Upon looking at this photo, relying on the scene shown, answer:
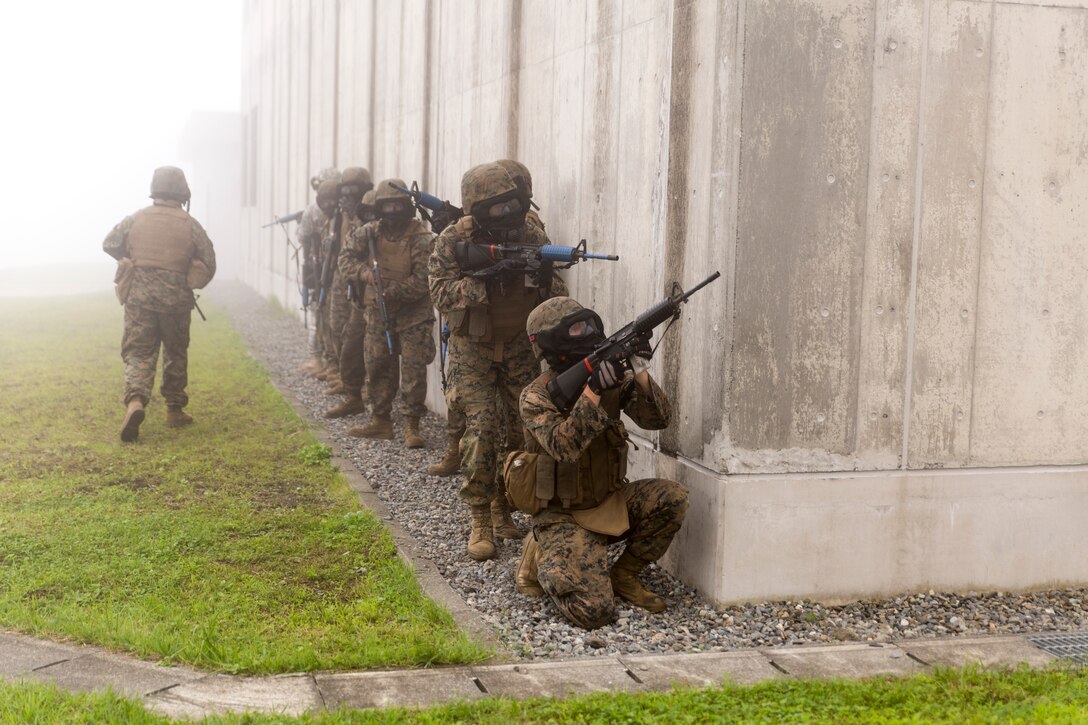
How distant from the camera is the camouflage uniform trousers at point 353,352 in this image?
31.4ft

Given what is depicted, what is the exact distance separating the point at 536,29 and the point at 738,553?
4.16m

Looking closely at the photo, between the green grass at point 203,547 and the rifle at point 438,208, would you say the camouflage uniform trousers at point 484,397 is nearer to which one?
the green grass at point 203,547

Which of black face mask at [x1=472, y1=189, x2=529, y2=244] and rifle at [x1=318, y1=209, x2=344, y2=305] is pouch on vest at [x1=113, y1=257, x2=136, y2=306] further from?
black face mask at [x1=472, y1=189, x2=529, y2=244]

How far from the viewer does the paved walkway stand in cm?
375

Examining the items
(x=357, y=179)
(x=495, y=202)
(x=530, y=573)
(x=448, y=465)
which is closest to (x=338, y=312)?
(x=357, y=179)

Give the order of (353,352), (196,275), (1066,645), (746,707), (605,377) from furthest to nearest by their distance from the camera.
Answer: (353,352)
(196,275)
(605,377)
(1066,645)
(746,707)

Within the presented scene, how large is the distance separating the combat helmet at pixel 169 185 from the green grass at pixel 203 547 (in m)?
1.88

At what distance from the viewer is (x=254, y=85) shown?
30625 mm

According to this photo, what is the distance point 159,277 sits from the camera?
29.0 ft

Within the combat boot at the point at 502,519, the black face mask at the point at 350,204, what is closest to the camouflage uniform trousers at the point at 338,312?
the black face mask at the point at 350,204

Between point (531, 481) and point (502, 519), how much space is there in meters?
1.21

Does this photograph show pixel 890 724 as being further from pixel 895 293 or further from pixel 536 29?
pixel 536 29

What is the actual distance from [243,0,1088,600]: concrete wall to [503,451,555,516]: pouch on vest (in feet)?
2.26

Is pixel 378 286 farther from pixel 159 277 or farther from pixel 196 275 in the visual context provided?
pixel 159 277
